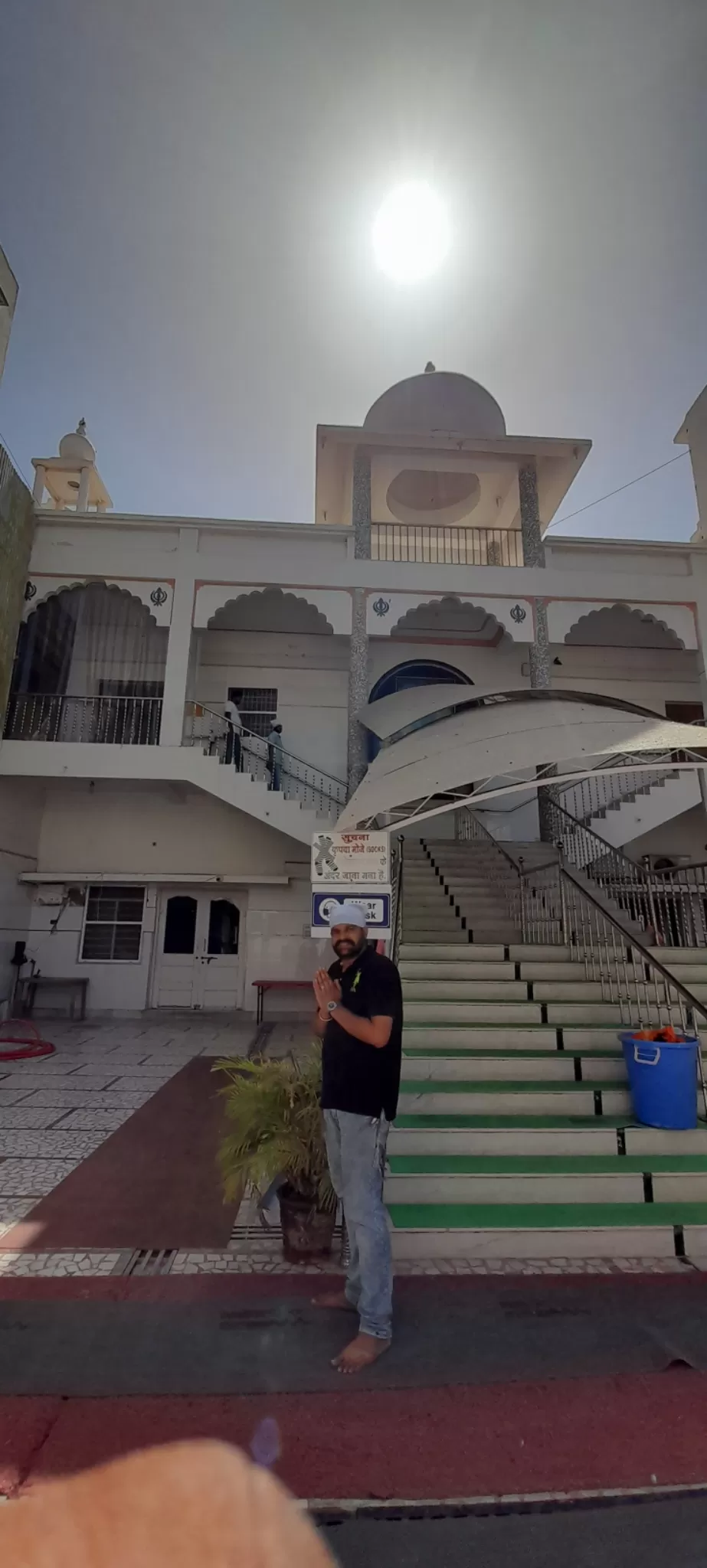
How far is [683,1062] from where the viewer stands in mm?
4031

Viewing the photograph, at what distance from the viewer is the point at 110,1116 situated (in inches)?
220

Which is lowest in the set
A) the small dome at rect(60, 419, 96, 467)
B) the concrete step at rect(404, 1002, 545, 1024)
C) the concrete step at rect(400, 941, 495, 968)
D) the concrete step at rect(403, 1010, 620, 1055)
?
the concrete step at rect(403, 1010, 620, 1055)

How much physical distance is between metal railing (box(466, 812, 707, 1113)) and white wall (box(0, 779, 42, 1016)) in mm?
7936

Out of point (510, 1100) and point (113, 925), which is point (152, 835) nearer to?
point (113, 925)

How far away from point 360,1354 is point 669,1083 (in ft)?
8.34

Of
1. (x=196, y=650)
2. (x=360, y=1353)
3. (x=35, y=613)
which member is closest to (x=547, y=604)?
(x=196, y=650)

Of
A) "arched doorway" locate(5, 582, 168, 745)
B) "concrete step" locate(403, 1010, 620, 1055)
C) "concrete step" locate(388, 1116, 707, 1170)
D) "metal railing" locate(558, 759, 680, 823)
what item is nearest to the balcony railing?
Result: "metal railing" locate(558, 759, 680, 823)

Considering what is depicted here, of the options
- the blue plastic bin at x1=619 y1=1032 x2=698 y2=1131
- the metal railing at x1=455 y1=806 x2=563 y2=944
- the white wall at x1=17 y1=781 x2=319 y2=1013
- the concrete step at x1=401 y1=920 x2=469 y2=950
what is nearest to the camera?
the blue plastic bin at x1=619 y1=1032 x2=698 y2=1131

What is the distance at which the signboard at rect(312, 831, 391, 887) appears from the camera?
5543 millimetres

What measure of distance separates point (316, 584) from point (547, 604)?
12.7ft

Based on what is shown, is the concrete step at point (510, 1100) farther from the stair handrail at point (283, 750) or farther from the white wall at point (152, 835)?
the white wall at point (152, 835)

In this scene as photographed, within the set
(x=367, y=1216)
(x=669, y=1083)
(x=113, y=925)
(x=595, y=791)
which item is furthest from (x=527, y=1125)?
→ (x=113, y=925)

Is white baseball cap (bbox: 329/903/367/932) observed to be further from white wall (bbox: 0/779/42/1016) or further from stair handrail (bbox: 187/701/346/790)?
white wall (bbox: 0/779/42/1016)

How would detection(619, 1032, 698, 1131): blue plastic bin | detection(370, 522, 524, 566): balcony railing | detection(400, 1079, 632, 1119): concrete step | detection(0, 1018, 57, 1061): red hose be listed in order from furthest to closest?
detection(370, 522, 524, 566): balcony railing, detection(0, 1018, 57, 1061): red hose, detection(400, 1079, 632, 1119): concrete step, detection(619, 1032, 698, 1131): blue plastic bin
